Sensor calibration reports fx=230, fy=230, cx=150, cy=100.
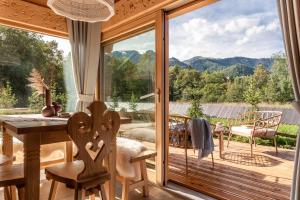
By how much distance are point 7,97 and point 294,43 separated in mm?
3448

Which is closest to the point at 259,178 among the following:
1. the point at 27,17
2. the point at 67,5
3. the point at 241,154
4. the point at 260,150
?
the point at 241,154

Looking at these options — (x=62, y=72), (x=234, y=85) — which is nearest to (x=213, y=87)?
(x=234, y=85)

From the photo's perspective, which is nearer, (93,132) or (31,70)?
(93,132)

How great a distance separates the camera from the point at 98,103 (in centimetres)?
156

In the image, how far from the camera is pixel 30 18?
129 inches

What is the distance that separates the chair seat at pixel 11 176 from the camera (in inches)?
59.0

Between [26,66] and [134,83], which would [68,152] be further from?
[26,66]

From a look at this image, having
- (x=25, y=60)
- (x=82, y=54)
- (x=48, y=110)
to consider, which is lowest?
(x=48, y=110)

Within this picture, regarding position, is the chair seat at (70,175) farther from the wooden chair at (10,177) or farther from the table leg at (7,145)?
the table leg at (7,145)

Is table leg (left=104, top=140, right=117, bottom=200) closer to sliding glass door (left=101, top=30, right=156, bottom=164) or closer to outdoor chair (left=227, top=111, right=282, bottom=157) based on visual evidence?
sliding glass door (left=101, top=30, right=156, bottom=164)

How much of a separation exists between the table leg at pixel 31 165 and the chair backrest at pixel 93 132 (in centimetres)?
31

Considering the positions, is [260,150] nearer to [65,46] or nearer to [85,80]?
[85,80]

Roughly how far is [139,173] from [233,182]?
131cm

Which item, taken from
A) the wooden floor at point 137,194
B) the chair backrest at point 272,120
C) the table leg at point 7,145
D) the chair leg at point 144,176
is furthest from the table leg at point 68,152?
the chair backrest at point 272,120
